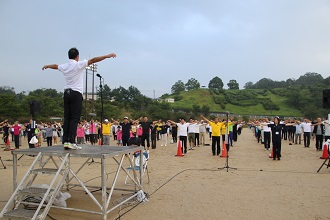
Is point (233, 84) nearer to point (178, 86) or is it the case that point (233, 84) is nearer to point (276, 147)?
point (178, 86)

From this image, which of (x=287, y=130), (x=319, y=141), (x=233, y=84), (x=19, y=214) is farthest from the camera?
(x=233, y=84)

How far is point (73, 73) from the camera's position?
19.6 feet

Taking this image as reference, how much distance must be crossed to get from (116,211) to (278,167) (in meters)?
7.87

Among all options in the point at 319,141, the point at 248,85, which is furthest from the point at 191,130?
the point at 248,85

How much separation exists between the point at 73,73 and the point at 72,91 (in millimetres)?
366

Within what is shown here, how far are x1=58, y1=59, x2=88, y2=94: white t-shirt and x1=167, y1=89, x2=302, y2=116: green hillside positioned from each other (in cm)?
7117

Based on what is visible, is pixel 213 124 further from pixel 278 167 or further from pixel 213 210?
pixel 213 210

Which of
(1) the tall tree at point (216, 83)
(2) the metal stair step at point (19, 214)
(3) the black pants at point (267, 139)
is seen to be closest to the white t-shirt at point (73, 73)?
(2) the metal stair step at point (19, 214)

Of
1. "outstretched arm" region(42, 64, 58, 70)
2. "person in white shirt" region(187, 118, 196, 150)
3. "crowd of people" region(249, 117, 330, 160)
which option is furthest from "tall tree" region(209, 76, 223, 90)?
"outstretched arm" region(42, 64, 58, 70)

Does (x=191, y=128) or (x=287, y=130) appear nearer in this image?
(x=191, y=128)

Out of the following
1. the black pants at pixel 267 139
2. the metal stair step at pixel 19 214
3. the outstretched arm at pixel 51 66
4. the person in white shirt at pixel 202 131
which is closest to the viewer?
the metal stair step at pixel 19 214

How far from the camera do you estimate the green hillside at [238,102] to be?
8562cm

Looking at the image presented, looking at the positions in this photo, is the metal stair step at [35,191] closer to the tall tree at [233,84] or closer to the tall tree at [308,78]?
the tall tree at [233,84]

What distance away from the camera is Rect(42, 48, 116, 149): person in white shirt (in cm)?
598
